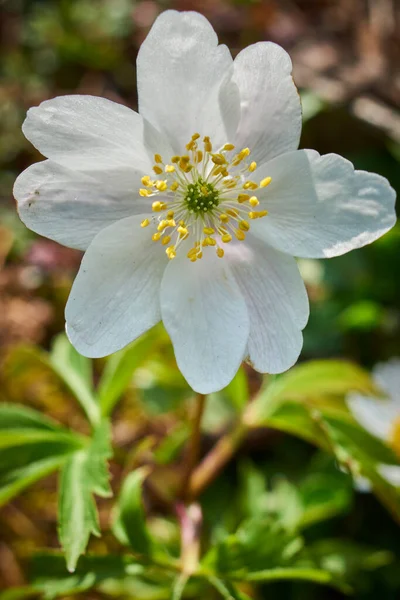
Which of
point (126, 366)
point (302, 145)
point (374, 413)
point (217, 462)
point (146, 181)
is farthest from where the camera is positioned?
point (302, 145)

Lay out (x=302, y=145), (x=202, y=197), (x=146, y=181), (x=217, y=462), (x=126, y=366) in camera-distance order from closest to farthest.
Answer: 1. (x=146, y=181)
2. (x=202, y=197)
3. (x=126, y=366)
4. (x=217, y=462)
5. (x=302, y=145)

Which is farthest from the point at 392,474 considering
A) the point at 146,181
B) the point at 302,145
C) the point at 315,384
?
the point at 302,145

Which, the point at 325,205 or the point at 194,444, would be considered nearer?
the point at 325,205

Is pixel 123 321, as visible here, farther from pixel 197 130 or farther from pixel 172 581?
pixel 172 581

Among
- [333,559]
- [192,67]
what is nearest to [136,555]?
[333,559]

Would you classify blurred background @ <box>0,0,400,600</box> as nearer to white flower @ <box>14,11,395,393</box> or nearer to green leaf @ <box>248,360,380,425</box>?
green leaf @ <box>248,360,380,425</box>

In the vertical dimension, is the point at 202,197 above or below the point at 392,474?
above

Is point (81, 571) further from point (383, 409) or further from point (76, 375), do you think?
point (383, 409)

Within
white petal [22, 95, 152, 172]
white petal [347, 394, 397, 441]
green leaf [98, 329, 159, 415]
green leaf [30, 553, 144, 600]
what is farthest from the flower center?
white petal [347, 394, 397, 441]
